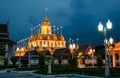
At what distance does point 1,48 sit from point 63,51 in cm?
3082

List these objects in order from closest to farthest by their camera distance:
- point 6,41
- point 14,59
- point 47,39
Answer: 1. point 14,59
2. point 6,41
3. point 47,39

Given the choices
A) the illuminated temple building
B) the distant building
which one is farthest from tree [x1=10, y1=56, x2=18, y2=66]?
the illuminated temple building

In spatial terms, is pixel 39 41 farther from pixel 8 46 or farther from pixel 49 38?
pixel 8 46

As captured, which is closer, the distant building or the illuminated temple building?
the distant building


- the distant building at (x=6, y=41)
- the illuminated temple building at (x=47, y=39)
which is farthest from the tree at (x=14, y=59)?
the illuminated temple building at (x=47, y=39)

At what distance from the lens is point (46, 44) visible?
5192 inches

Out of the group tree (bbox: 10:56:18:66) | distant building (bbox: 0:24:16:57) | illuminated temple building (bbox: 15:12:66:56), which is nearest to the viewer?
tree (bbox: 10:56:18:66)

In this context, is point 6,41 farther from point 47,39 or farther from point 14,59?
point 47,39

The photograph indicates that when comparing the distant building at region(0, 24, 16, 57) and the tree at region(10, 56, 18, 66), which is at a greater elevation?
the distant building at region(0, 24, 16, 57)

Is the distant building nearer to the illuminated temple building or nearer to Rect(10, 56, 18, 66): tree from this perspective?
Rect(10, 56, 18, 66): tree

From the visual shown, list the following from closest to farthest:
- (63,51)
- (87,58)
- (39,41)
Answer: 1. (87,58)
2. (63,51)
3. (39,41)

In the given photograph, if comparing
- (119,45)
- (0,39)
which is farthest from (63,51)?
(119,45)

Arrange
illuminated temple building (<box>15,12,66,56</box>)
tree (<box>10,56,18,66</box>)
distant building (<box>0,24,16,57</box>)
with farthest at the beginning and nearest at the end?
illuminated temple building (<box>15,12,66,56</box>) < distant building (<box>0,24,16,57</box>) < tree (<box>10,56,18,66</box>)

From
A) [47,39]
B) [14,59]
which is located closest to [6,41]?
[14,59]
